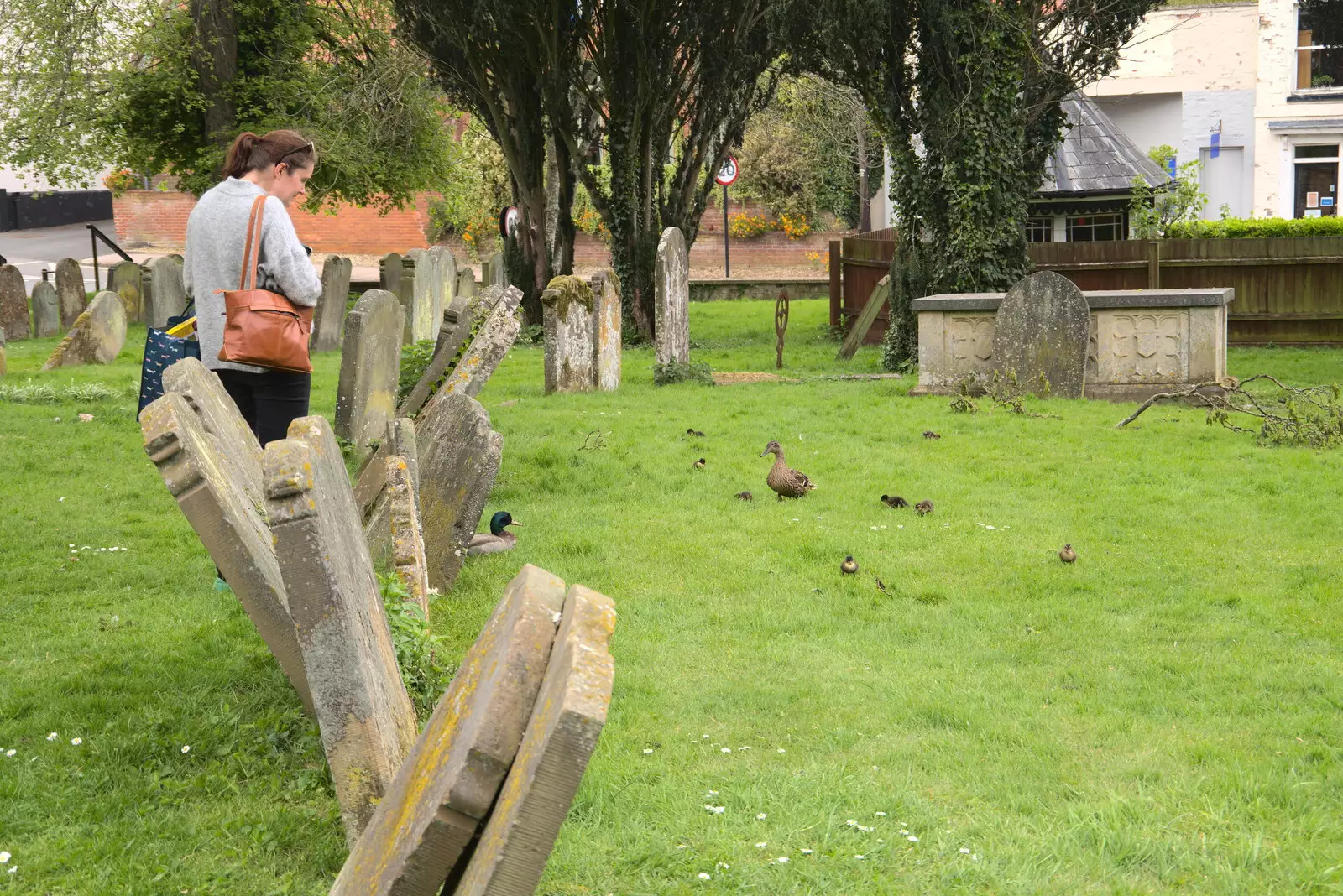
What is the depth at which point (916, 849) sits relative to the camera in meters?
3.59

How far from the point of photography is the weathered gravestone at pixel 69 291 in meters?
20.2

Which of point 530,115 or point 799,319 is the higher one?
point 530,115

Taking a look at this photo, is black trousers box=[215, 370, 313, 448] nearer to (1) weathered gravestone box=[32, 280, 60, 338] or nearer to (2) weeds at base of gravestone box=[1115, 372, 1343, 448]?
(2) weeds at base of gravestone box=[1115, 372, 1343, 448]

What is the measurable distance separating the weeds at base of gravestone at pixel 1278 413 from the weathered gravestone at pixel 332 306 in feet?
38.5

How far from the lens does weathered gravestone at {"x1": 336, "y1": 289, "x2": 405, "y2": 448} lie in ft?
30.6

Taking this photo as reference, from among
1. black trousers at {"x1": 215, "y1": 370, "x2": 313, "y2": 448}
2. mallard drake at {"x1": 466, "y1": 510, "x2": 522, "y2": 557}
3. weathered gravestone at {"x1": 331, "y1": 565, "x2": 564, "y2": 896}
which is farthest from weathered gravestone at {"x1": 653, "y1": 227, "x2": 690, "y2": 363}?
weathered gravestone at {"x1": 331, "y1": 565, "x2": 564, "y2": 896}

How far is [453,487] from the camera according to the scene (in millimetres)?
6340

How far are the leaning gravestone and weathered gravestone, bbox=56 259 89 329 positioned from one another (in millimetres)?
14532

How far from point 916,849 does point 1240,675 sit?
2.13 m

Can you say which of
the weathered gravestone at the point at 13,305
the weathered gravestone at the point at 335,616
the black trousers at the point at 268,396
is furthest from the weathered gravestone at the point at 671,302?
the weathered gravestone at the point at 335,616

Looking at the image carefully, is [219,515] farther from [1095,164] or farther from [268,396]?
[1095,164]

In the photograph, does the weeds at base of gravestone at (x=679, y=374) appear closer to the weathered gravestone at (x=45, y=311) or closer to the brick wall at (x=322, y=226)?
the weathered gravestone at (x=45, y=311)

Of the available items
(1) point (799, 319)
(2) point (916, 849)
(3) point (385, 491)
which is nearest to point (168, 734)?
(3) point (385, 491)

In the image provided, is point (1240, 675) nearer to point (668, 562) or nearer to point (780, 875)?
point (780, 875)
